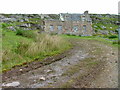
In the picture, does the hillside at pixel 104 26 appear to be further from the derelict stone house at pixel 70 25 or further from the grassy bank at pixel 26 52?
the grassy bank at pixel 26 52

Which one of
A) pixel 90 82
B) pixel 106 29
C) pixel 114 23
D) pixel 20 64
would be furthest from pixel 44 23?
pixel 90 82

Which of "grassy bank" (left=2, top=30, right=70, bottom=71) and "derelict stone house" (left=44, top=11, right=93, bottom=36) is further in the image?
"derelict stone house" (left=44, top=11, right=93, bottom=36)

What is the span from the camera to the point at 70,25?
35.7 meters

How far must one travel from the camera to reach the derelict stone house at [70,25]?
35.2 metres

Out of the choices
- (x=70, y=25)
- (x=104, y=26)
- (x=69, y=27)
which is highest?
(x=70, y=25)

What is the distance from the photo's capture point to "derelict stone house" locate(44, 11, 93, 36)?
3519cm

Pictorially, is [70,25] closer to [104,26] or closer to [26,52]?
[104,26]


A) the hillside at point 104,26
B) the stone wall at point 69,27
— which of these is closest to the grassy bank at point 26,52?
the stone wall at point 69,27

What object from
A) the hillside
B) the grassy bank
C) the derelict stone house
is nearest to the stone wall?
the derelict stone house

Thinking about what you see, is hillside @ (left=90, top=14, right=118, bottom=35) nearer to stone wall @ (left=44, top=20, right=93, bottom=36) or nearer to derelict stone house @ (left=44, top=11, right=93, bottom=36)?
stone wall @ (left=44, top=20, right=93, bottom=36)

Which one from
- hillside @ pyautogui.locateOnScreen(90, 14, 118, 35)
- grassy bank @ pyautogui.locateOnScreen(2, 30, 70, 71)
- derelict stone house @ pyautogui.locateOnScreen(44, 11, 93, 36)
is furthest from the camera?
hillside @ pyautogui.locateOnScreen(90, 14, 118, 35)

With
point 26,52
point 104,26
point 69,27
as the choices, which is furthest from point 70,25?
point 26,52

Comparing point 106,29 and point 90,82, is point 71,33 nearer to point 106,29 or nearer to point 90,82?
point 106,29

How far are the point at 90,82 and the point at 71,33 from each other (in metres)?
30.9
